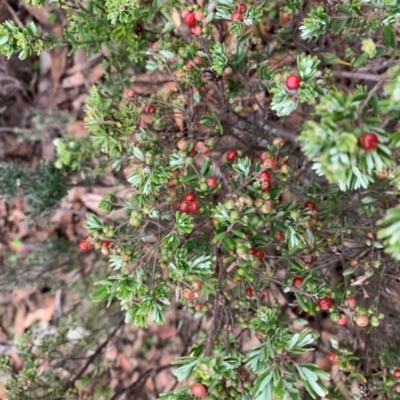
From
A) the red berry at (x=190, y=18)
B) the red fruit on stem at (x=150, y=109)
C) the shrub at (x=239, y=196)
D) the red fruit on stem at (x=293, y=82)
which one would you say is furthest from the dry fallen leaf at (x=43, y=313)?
the red fruit on stem at (x=293, y=82)

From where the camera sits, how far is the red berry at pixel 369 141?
1.20 metres

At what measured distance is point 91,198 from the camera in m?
4.13

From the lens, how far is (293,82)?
5.13 ft

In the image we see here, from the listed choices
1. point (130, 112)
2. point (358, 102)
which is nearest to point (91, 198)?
point (130, 112)

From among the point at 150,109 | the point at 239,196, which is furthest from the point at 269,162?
the point at 150,109

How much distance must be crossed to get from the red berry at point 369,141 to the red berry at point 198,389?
3.05 ft

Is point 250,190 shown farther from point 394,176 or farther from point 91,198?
point 91,198

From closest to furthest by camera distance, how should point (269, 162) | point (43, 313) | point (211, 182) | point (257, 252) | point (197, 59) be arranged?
point (269, 162)
point (211, 182)
point (257, 252)
point (197, 59)
point (43, 313)

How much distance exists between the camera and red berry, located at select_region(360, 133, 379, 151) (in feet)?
3.92

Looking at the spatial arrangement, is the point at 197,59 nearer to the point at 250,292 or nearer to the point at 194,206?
the point at 194,206

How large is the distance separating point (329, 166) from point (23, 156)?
3.69 metres

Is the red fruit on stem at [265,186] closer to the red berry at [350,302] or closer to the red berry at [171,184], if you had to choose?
the red berry at [171,184]

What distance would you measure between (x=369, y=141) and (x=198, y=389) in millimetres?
955

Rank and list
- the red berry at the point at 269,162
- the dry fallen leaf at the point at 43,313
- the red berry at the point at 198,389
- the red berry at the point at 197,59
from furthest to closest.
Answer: the dry fallen leaf at the point at 43,313 → the red berry at the point at 197,59 → the red berry at the point at 269,162 → the red berry at the point at 198,389
